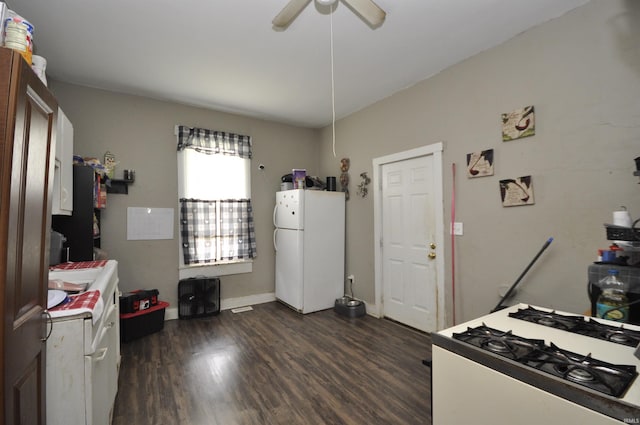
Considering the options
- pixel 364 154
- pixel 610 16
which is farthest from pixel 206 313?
pixel 610 16

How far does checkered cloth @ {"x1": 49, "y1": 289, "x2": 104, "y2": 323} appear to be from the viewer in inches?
46.0

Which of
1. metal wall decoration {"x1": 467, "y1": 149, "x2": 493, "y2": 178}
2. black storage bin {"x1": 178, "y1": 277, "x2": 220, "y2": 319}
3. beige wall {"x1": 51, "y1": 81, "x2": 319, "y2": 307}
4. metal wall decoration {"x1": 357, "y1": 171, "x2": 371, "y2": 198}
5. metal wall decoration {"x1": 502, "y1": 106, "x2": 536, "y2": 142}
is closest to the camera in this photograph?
metal wall decoration {"x1": 502, "y1": 106, "x2": 536, "y2": 142}

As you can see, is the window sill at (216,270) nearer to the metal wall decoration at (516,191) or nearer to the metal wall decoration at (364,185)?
the metal wall decoration at (364,185)

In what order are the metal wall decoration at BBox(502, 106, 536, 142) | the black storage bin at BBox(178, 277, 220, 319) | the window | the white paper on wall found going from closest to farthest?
the metal wall decoration at BBox(502, 106, 536, 142) → the white paper on wall → the black storage bin at BBox(178, 277, 220, 319) → the window

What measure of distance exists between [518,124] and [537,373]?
7.06ft

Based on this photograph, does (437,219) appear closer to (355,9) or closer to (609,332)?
(609,332)

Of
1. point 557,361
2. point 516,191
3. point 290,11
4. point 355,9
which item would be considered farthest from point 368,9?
point 557,361

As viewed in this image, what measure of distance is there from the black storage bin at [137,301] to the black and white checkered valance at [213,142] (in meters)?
1.77

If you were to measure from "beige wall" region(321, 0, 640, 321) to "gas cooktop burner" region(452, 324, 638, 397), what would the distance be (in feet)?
4.75

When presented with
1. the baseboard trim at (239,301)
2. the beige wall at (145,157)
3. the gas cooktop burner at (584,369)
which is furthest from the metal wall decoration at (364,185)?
the gas cooktop burner at (584,369)

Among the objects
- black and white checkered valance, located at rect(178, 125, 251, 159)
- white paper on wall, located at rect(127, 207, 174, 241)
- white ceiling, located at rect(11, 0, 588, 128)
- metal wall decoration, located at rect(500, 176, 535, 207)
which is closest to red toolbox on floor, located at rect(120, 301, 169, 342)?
white paper on wall, located at rect(127, 207, 174, 241)

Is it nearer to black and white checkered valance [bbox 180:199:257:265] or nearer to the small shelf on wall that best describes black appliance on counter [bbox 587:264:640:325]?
black and white checkered valance [bbox 180:199:257:265]

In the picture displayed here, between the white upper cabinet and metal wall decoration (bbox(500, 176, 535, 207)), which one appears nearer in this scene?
the white upper cabinet

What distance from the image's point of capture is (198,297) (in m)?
3.68
